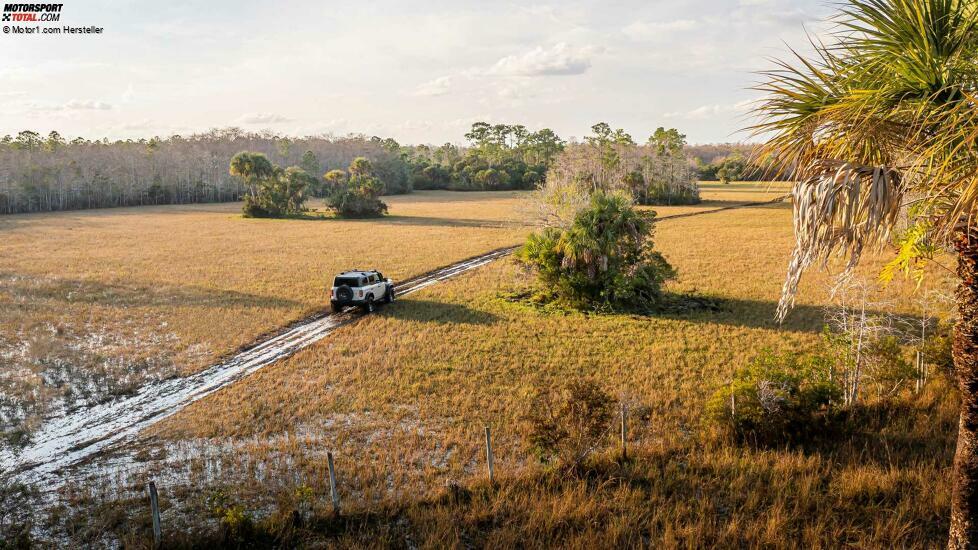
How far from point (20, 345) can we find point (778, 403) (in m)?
23.2

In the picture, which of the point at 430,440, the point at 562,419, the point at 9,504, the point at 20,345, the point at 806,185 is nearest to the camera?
the point at 806,185

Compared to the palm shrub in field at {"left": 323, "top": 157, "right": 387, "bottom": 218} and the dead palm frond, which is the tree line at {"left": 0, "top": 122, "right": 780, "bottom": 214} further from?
the dead palm frond

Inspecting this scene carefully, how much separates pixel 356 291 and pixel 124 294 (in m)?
13.2

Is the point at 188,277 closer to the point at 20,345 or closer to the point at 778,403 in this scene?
the point at 20,345

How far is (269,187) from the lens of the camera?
245 feet

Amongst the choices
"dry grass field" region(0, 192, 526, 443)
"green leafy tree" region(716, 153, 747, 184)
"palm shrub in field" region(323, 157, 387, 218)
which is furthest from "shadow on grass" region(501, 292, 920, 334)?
"green leafy tree" region(716, 153, 747, 184)

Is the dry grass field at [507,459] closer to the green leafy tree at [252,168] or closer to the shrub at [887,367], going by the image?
the shrub at [887,367]

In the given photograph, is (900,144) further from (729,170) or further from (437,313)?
(729,170)

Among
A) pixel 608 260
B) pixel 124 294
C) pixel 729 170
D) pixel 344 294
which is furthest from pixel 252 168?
pixel 729 170

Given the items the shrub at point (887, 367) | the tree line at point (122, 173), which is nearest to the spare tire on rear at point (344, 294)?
the shrub at point (887, 367)

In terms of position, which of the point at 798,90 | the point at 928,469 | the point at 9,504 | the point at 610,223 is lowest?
the point at 9,504

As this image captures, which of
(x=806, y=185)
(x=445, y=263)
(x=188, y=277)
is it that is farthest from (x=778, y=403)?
(x=188, y=277)

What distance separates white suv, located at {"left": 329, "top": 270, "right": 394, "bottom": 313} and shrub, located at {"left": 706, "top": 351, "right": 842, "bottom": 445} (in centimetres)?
1580

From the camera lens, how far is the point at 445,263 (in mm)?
37062
